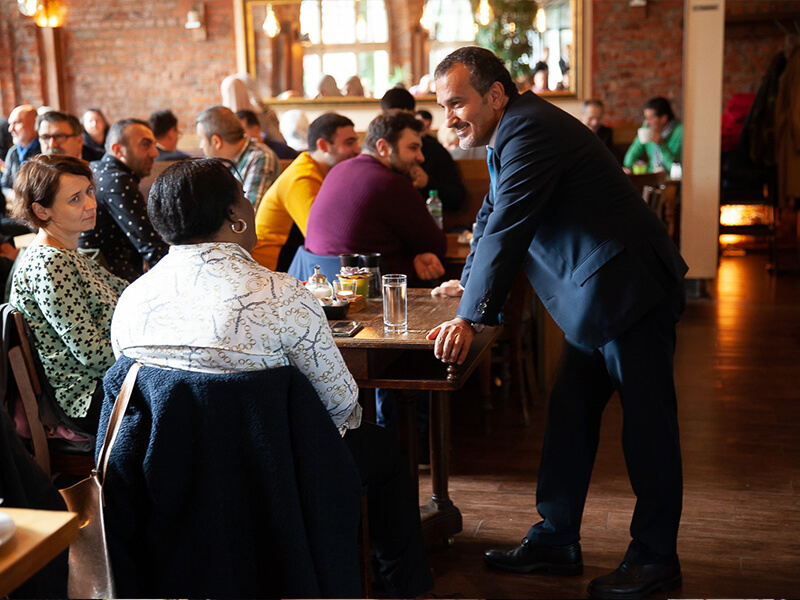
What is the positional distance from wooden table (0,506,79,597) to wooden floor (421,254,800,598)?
1.43 meters

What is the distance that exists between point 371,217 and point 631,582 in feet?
5.06

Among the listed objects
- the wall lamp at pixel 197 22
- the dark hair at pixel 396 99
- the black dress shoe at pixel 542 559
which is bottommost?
the black dress shoe at pixel 542 559

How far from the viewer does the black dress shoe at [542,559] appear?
7.90ft

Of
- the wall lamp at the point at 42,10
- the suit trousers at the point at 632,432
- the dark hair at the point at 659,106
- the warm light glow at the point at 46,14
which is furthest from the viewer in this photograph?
the warm light glow at the point at 46,14

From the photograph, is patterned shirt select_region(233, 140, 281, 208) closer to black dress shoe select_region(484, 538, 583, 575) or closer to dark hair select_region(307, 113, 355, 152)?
dark hair select_region(307, 113, 355, 152)

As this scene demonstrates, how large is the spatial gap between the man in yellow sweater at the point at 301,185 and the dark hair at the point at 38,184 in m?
1.21

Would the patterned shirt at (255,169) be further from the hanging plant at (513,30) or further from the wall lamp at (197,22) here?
the wall lamp at (197,22)

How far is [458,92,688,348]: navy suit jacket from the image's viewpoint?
210 centimetres

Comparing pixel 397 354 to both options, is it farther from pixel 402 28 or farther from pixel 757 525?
pixel 402 28

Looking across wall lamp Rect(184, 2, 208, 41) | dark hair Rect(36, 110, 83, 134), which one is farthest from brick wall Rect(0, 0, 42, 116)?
dark hair Rect(36, 110, 83, 134)

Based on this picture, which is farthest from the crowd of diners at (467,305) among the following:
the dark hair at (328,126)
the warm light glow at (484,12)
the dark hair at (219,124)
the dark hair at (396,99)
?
the warm light glow at (484,12)

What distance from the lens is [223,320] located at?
5.38 feet

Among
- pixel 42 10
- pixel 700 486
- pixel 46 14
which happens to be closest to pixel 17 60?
pixel 46 14

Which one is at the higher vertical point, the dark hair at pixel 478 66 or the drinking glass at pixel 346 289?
the dark hair at pixel 478 66
